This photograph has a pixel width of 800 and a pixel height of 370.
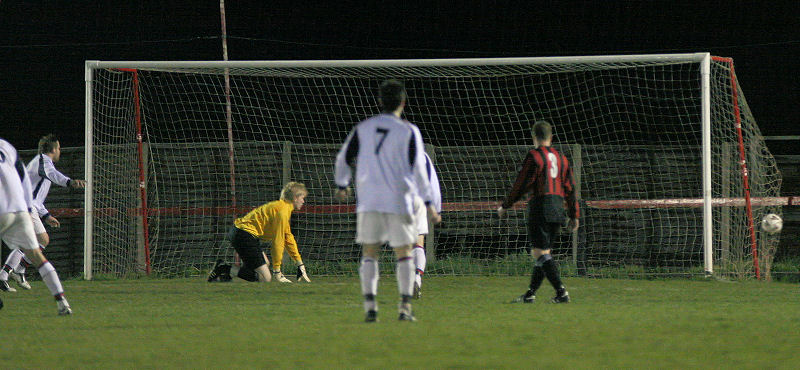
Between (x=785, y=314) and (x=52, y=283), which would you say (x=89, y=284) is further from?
(x=785, y=314)

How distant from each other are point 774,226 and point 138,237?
851 centimetres

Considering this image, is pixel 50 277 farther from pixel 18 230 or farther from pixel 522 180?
pixel 522 180

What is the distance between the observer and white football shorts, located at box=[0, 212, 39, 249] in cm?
819

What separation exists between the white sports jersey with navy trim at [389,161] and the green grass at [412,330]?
2.84 feet

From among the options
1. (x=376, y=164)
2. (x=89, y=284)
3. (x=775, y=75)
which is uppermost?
(x=775, y=75)

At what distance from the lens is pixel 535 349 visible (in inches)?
227

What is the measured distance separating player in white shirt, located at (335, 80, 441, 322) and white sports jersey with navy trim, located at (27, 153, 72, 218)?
5.72m

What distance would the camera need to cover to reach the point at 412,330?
6.60 m

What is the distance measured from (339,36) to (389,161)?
12756 millimetres

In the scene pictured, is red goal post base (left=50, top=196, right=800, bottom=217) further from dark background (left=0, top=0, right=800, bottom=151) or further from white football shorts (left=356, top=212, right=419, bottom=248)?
white football shorts (left=356, top=212, right=419, bottom=248)

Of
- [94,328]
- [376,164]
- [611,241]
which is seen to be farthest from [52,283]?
[611,241]

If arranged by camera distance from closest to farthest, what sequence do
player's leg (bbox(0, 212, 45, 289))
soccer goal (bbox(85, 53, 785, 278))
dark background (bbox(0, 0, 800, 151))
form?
player's leg (bbox(0, 212, 45, 289)), soccer goal (bbox(85, 53, 785, 278)), dark background (bbox(0, 0, 800, 151))

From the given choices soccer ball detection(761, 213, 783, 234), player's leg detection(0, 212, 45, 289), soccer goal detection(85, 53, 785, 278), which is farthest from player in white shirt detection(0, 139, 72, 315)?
soccer ball detection(761, 213, 783, 234)

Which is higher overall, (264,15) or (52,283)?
(264,15)
